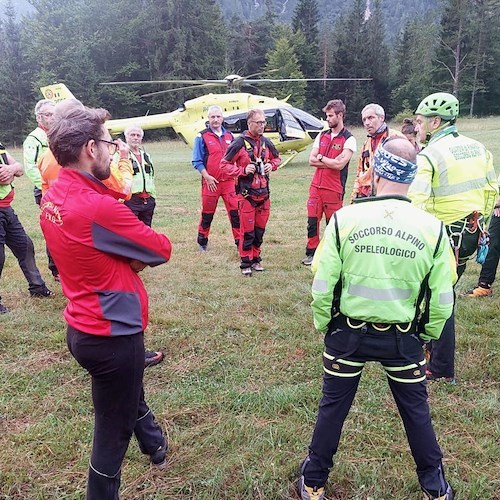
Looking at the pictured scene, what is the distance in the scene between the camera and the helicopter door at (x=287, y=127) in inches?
730

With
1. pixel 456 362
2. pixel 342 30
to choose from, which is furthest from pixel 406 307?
pixel 342 30

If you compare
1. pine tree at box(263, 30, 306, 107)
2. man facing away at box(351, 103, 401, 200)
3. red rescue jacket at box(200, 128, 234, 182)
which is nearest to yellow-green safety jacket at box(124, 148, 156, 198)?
red rescue jacket at box(200, 128, 234, 182)

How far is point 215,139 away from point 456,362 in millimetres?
5028

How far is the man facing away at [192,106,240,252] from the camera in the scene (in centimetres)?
736

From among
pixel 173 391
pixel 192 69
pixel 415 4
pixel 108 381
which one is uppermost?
pixel 415 4

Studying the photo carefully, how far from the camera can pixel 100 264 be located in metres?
2.01

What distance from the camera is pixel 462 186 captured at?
3422 millimetres

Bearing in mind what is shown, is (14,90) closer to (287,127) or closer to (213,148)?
(287,127)

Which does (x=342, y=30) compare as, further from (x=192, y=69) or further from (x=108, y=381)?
(x=108, y=381)

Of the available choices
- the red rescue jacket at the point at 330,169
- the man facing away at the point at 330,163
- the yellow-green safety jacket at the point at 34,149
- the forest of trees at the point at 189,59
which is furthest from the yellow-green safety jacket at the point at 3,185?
the forest of trees at the point at 189,59

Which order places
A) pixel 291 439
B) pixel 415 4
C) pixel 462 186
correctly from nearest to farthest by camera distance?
pixel 291 439
pixel 462 186
pixel 415 4

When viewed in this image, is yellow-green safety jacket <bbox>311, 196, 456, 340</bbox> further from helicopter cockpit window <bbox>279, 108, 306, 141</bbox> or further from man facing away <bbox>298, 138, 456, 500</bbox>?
helicopter cockpit window <bbox>279, 108, 306, 141</bbox>

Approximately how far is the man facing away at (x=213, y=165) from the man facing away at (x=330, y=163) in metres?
1.33

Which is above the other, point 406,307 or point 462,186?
point 462,186
